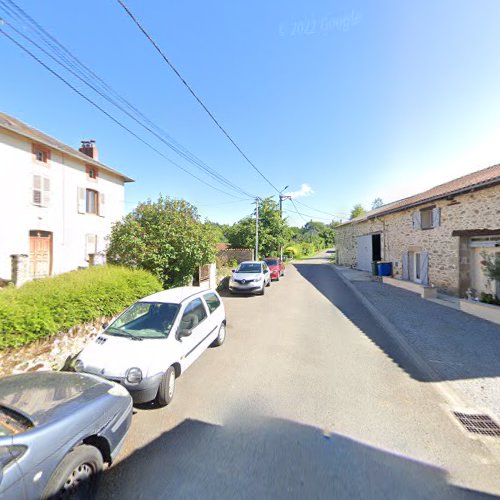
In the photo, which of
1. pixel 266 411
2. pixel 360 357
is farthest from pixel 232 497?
pixel 360 357

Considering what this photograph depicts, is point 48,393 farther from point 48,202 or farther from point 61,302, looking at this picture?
point 48,202

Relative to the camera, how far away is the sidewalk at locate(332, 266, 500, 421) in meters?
4.05

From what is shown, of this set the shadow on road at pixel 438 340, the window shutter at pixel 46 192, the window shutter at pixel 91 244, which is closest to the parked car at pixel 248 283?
the shadow on road at pixel 438 340

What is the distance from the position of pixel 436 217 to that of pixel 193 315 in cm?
1129

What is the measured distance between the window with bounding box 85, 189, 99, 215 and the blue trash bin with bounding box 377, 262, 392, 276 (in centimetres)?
1827

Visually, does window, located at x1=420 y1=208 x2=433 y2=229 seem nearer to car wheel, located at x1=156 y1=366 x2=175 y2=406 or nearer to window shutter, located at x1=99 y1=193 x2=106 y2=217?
car wheel, located at x1=156 y1=366 x2=175 y2=406

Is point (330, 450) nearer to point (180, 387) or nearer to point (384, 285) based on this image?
point (180, 387)

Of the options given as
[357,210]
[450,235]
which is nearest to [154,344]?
[450,235]

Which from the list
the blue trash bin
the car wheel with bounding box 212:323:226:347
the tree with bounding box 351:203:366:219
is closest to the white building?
the car wheel with bounding box 212:323:226:347

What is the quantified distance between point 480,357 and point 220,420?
5.30 m

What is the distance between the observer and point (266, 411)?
3469 millimetres

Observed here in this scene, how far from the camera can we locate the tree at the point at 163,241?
865 cm

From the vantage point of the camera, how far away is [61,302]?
15.0ft

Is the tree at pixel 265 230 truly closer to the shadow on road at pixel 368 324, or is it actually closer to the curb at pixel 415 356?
the shadow on road at pixel 368 324
